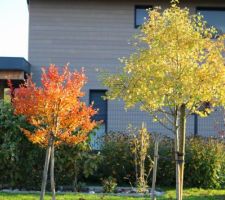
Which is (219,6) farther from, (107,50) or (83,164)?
(83,164)

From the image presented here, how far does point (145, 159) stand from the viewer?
14.2 meters

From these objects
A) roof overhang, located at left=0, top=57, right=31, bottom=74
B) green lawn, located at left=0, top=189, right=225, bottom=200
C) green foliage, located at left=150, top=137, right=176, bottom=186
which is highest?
roof overhang, located at left=0, top=57, right=31, bottom=74

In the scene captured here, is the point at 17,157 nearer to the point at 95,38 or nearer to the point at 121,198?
the point at 121,198

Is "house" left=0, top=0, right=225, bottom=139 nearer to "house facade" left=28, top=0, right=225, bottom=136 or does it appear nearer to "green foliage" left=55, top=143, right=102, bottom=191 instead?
"house facade" left=28, top=0, right=225, bottom=136

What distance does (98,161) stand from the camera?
13.4 metres

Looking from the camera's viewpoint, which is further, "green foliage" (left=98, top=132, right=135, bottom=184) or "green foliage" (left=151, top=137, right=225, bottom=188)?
"green foliage" (left=98, top=132, right=135, bottom=184)

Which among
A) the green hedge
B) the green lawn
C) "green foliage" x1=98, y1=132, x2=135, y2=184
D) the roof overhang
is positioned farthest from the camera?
the roof overhang

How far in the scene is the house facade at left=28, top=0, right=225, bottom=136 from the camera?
18.6 metres

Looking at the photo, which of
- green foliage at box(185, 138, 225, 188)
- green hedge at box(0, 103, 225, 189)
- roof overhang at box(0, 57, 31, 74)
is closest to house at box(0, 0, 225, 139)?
roof overhang at box(0, 57, 31, 74)

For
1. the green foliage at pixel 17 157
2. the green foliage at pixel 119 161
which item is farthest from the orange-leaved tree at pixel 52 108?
the green foliage at pixel 119 161

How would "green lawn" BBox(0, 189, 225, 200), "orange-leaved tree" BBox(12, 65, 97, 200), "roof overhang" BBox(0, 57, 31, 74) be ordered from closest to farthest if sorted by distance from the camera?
"orange-leaved tree" BBox(12, 65, 97, 200)
"green lawn" BBox(0, 189, 225, 200)
"roof overhang" BBox(0, 57, 31, 74)

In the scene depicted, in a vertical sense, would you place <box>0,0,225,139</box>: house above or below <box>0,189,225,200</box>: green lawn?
above

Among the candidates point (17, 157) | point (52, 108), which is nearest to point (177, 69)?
point (52, 108)

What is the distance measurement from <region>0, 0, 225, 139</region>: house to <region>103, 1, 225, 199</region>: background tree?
9190 millimetres
